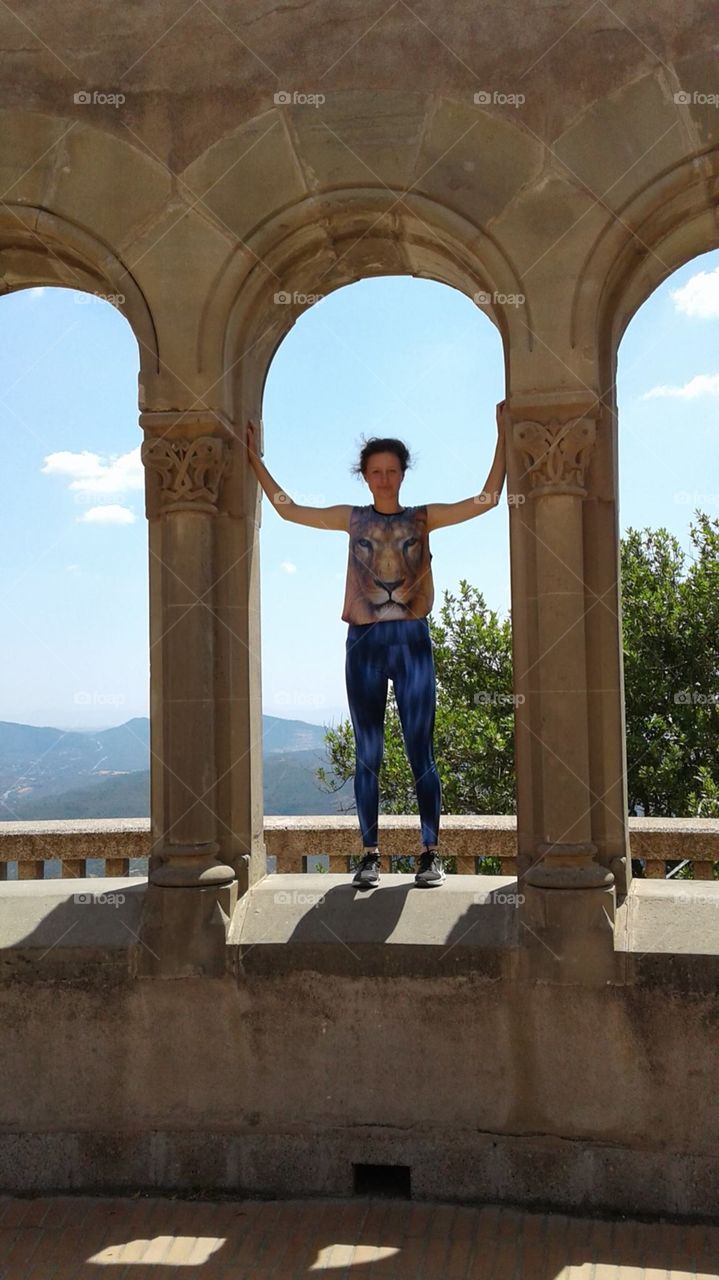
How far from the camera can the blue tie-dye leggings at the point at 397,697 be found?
509 centimetres

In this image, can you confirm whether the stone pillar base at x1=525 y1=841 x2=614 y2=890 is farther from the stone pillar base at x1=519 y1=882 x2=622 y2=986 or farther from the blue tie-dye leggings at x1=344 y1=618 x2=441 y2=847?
the blue tie-dye leggings at x1=344 y1=618 x2=441 y2=847

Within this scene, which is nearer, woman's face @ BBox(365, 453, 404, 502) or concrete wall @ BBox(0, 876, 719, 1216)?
concrete wall @ BBox(0, 876, 719, 1216)

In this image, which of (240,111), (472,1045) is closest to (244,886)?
(472,1045)

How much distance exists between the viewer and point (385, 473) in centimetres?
507

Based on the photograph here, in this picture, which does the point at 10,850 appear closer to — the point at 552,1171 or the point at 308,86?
the point at 552,1171

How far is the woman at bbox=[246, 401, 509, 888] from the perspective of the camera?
199 inches

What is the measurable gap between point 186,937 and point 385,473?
2.33m

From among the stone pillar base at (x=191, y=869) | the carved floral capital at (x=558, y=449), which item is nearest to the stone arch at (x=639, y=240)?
the carved floral capital at (x=558, y=449)

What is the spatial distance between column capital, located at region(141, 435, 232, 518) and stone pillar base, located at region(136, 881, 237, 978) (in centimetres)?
178

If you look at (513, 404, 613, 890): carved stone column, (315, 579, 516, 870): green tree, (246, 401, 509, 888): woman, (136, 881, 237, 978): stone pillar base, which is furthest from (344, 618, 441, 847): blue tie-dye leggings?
(315, 579, 516, 870): green tree

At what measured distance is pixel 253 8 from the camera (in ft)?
16.4

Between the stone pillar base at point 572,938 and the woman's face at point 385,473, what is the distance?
196 centimetres

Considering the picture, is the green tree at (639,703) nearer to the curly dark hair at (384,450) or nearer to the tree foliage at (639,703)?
the tree foliage at (639,703)

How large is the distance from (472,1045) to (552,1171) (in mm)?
600
